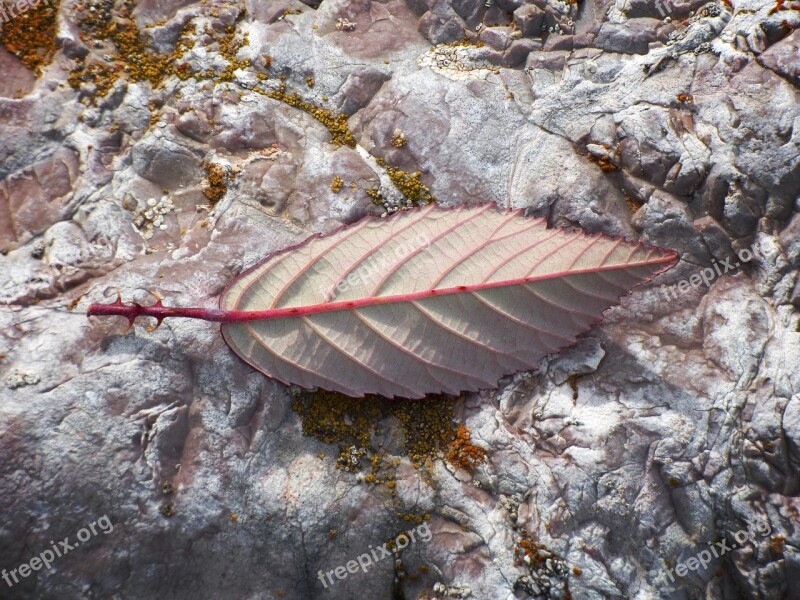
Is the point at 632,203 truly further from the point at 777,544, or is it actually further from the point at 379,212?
the point at 777,544

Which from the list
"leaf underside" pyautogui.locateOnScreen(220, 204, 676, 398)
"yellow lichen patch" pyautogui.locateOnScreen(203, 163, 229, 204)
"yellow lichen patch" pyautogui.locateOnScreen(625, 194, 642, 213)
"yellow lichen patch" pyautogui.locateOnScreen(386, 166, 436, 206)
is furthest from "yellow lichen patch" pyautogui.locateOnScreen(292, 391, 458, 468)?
"yellow lichen patch" pyautogui.locateOnScreen(625, 194, 642, 213)

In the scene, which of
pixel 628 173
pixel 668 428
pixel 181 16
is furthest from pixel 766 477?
pixel 181 16

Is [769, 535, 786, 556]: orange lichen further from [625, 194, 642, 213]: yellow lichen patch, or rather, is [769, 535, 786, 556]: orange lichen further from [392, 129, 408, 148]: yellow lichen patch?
[392, 129, 408, 148]: yellow lichen patch

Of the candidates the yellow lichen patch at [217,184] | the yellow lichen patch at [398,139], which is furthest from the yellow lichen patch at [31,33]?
the yellow lichen patch at [398,139]

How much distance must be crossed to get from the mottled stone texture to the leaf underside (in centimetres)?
19

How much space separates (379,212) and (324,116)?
87cm

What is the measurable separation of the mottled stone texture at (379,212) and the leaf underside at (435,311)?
0.63ft

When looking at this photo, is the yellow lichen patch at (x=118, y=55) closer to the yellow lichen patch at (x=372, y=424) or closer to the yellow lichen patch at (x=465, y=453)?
the yellow lichen patch at (x=372, y=424)

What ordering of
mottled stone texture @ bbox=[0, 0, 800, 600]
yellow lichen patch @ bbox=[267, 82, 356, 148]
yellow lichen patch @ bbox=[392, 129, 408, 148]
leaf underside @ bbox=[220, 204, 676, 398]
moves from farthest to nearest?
yellow lichen patch @ bbox=[267, 82, 356, 148], yellow lichen patch @ bbox=[392, 129, 408, 148], leaf underside @ bbox=[220, 204, 676, 398], mottled stone texture @ bbox=[0, 0, 800, 600]

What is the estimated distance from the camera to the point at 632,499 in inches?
115

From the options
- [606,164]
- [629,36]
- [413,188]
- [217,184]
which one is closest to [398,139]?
[413,188]

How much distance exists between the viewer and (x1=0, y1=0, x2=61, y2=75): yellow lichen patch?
3.78 m

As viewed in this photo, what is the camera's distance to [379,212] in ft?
11.5

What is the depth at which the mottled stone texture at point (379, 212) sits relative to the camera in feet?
9.57
